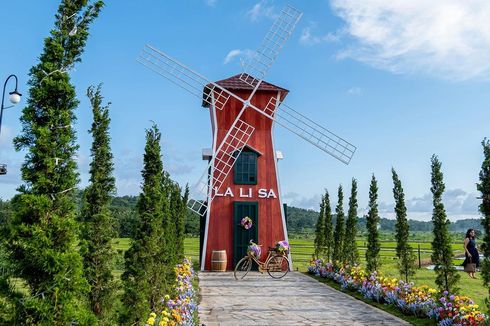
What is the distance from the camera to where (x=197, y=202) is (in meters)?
15.2

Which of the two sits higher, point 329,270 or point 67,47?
point 67,47

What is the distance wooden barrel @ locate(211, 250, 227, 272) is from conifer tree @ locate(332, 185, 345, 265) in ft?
13.3

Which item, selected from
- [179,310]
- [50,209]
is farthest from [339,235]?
[50,209]

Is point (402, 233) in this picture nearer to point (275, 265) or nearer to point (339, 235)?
point (339, 235)

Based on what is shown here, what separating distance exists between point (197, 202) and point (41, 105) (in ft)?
35.6

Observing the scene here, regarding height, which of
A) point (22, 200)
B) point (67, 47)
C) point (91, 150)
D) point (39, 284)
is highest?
point (67, 47)

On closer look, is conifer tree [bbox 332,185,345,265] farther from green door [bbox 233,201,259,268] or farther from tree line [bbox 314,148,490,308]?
green door [bbox 233,201,259,268]

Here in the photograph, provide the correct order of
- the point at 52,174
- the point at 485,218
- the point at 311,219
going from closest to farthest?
the point at 52,174 → the point at 485,218 → the point at 311,219

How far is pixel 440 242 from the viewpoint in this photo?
9.12 m

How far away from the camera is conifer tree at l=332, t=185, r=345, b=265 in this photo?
580 inches

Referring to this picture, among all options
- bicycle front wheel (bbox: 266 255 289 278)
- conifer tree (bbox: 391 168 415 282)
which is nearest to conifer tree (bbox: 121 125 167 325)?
bicycle front wheel (bbox: 266 255 289 278)

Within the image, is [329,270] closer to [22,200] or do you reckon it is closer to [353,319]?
[353,319]

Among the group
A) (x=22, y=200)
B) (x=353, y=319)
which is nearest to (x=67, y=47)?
(x=22, y=200)

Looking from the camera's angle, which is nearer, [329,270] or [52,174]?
[52,174]
